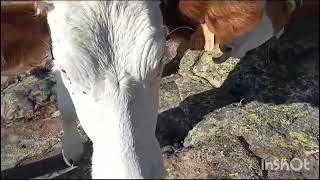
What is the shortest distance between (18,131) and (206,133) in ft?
3.47

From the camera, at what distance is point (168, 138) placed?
11.0ft

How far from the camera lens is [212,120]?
11.2ft

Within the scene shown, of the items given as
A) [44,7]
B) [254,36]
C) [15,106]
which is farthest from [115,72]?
[15,106]

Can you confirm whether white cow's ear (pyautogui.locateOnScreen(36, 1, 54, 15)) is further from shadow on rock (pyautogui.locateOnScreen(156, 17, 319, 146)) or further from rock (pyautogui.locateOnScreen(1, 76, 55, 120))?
rock (pyautogui.locateOnScreen(1, 76, 55, 120))

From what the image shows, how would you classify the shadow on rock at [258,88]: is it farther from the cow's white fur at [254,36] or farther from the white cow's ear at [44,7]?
the white cow's ear at [44,7]

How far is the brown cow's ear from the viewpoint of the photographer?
1.90 m

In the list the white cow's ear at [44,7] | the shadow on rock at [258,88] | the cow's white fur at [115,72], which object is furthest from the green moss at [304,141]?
the white cow's ear at [44,7]

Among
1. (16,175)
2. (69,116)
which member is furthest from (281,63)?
(16,175)

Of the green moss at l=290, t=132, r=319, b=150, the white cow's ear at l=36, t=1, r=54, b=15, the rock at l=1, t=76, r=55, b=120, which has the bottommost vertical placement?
the green moss at l=290, t=132, r=319, b=150

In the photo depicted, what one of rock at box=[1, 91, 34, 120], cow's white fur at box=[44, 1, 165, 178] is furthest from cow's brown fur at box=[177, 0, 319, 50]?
rock at box=[1, 91, 34, 120]

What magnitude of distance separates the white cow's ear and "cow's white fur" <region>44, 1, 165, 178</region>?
0.9 inches

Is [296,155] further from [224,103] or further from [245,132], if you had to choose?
[224,103]

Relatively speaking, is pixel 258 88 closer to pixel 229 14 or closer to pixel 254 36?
pixel 254 36

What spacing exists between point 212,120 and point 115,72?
67.8 inches
